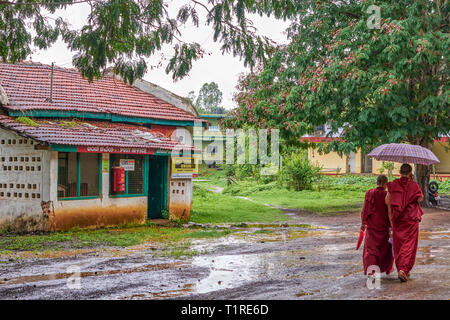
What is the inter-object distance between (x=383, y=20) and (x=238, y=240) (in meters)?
9.17

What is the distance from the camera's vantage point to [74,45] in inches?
419

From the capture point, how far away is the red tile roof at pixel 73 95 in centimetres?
1588

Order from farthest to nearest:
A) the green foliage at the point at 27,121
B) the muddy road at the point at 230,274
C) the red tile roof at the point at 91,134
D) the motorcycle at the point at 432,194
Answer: the motorcycle at the point at 432,194
the green foliage at the point at 27,121
the red tile roof at the point at 91,134
the muddy road at the point at 230,274

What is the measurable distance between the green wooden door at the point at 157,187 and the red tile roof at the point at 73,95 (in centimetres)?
158

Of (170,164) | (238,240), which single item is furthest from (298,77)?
(238,240)

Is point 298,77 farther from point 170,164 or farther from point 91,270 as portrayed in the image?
point 91,270

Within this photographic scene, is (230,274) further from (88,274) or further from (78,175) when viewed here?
(78,175)

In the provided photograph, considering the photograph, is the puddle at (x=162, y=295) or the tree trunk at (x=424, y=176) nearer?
the puddle at (x=162, y=295)

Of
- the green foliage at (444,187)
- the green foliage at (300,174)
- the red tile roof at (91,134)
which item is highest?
the red tile roof at (91,134)

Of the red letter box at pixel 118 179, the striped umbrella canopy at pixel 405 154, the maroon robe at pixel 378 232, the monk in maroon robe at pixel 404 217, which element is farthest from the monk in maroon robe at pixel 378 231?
the red letter box at pixel 118 179

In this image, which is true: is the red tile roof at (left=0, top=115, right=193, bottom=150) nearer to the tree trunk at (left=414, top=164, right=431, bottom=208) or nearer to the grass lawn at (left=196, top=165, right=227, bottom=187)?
the tree trunk at (left=414, top=164, right=431, bottom=208)

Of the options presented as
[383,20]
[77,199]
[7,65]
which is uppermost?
[383,20]

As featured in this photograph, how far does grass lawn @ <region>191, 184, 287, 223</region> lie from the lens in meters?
18.0

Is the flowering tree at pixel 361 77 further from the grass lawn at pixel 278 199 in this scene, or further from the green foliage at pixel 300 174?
the green foliage at pixel 300 174
